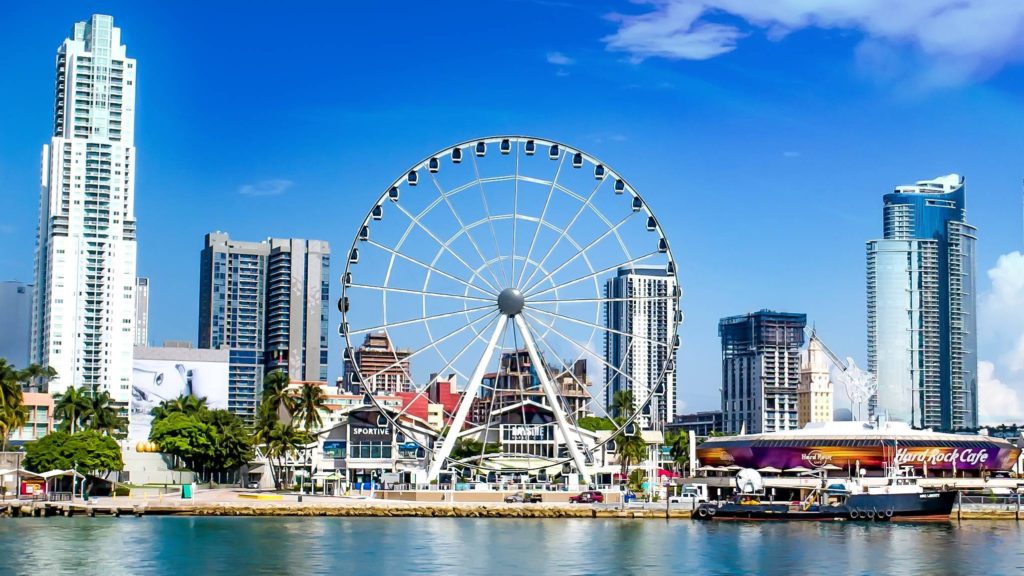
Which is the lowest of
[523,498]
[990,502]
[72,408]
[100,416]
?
[990,502]

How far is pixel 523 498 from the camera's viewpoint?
12344 cm

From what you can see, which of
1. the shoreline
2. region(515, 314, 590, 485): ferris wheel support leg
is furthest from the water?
region(515, 314, 590, 485): ferris wheel support leg

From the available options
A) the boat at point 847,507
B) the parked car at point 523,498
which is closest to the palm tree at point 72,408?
the parked car at point 523,498

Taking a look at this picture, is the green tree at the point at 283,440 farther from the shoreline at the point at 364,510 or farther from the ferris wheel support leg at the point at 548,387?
the ferris wheel support leg at the point at 548,387

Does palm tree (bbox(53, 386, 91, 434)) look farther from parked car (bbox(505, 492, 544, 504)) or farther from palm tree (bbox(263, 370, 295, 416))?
parked car (bbox(505, 492, 544, 504))

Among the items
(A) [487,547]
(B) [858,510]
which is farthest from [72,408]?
(A) [487,547]

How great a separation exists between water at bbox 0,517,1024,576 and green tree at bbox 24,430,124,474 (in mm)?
29608

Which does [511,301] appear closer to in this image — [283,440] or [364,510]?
[364,510]

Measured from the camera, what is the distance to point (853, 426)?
16125 centimetres

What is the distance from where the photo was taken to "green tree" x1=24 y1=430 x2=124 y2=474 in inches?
5266

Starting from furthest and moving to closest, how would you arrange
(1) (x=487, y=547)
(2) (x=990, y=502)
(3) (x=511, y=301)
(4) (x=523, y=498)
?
(2) (x=990, y=502), (4) (x=523, y=498), (3) (x=511, y=301), (1) (x=487, y=547)

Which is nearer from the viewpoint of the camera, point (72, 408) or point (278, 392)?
point (278, 392)

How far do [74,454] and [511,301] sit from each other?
49471mm

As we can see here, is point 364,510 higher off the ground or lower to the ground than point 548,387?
lower
